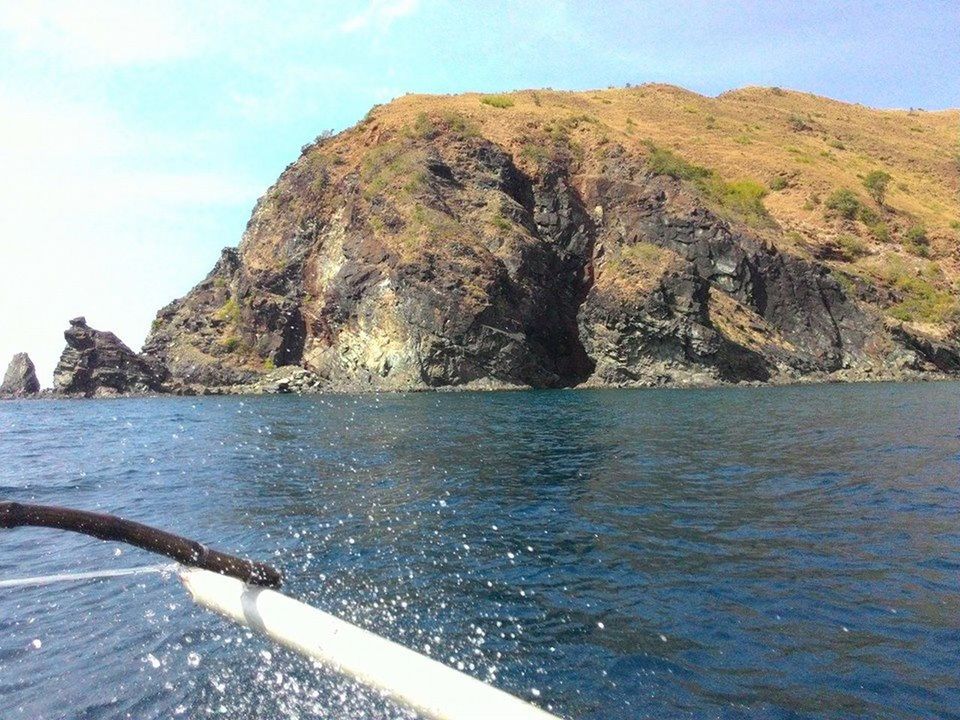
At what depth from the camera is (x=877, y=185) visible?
83.6 meters

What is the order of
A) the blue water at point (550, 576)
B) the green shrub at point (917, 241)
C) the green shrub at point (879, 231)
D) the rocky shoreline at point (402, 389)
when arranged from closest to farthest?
the blue water at point (550, 576), the rocky shoreline at point (402, 389), the green shrub at point (917, 241), the green shrub at point (879, 231)

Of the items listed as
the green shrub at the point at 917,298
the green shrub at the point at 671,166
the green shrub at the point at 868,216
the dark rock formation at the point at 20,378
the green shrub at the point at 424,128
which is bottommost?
the dark rock formation at the point at 20,378

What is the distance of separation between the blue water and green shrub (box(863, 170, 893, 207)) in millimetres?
71023

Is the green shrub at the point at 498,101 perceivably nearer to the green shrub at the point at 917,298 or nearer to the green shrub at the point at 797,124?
the green shrub at the point at 797,124

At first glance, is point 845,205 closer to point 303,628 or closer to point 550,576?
point 550,576

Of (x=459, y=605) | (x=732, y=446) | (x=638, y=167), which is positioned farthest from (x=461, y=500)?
(x=638, y=167)

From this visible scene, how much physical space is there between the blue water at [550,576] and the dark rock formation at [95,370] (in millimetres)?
50306

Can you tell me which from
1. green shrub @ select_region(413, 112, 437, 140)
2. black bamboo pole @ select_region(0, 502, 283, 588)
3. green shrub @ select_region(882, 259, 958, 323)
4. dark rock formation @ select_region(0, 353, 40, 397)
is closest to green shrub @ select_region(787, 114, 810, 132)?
green shrub @ select_region(882, 259, 958, 323)

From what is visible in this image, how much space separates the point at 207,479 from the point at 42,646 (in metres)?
11.2

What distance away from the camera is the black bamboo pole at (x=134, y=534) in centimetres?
383

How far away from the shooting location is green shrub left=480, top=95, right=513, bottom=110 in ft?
299

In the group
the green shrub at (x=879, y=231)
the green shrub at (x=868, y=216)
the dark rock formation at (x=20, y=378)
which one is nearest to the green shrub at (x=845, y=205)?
the green shrub at (x=868, y=216)

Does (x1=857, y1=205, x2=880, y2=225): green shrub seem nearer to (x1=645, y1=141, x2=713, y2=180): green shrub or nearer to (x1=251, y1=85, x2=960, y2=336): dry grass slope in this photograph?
(x1=251, y1=85, x2=960, y2=336): dry grass slope

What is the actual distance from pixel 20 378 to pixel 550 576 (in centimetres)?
8674
